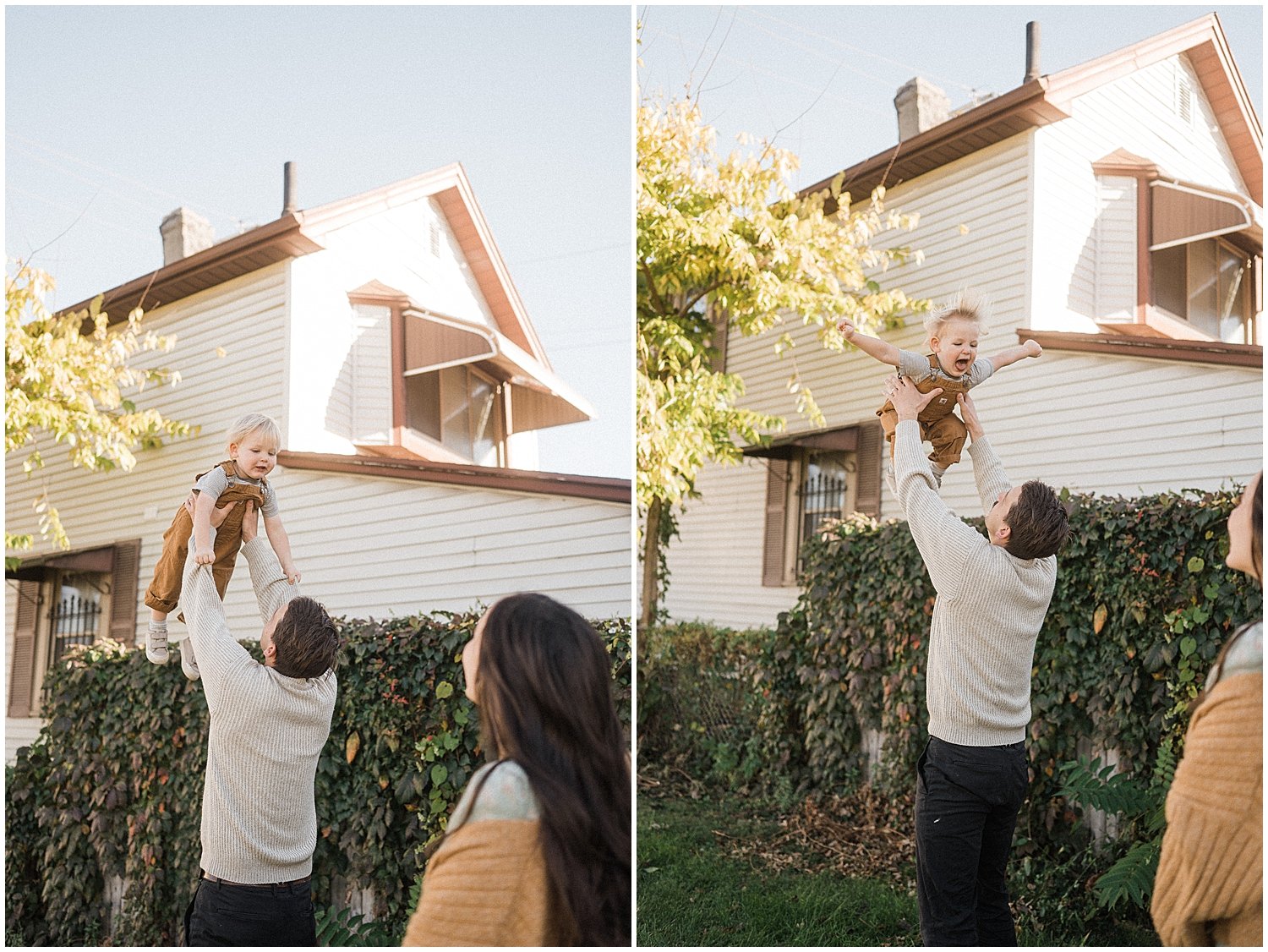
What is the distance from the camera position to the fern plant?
10.5 feet

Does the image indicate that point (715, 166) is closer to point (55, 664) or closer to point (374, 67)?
point (374, 67)

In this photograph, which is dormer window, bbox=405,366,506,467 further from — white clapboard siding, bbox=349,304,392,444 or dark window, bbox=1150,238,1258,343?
dark window, bbox=1150,238,1258,343

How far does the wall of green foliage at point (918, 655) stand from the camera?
140 inches

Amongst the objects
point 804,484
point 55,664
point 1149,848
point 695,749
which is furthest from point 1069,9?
point 55,664

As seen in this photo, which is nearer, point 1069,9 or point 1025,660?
point 1025,660

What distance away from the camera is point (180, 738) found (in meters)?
4.17

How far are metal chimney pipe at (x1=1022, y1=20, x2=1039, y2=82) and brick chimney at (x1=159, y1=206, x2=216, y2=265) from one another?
11.9 ft

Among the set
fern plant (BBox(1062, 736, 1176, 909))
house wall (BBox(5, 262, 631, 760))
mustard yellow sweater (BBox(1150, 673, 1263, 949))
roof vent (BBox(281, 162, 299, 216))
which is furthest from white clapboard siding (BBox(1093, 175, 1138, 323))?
roof vent (BBox(281, 162, 299, 216))

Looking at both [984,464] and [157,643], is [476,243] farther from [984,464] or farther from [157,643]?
[984,464]

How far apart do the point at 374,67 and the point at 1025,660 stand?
3156 millimetres

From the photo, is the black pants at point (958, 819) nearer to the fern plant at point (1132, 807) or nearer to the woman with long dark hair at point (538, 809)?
the fern plant at point (1132, 807)

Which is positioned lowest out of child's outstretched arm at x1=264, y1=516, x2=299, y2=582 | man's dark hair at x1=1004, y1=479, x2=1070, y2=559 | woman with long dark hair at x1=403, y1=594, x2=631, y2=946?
woman with long dark hair at x1=403, y1=594, x2=631, y2=946

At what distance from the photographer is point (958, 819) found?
2594 mm

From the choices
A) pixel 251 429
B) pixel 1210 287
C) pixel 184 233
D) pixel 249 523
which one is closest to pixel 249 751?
pixel 249 523
